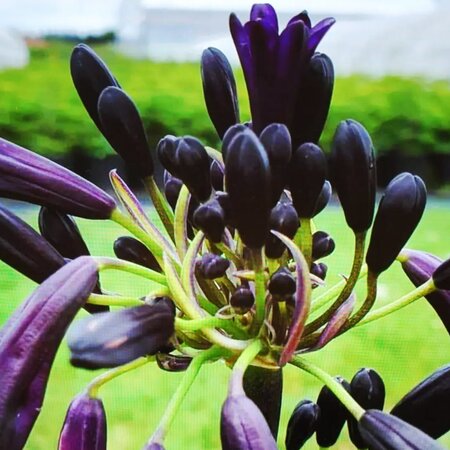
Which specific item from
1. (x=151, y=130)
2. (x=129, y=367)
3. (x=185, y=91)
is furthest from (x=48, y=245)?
(x=185, y=91)

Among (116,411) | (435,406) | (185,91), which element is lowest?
(116,411)

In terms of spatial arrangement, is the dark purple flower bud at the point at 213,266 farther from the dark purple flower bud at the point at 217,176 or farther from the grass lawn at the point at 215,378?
the grass lawn at the point at 215,378

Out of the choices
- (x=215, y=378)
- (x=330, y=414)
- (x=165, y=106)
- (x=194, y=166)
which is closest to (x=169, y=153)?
(x=194, y=166)

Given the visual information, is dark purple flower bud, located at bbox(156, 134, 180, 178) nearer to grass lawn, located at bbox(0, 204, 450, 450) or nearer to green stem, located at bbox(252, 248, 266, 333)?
green stem, located at bbox(252, 248, 266, 333)

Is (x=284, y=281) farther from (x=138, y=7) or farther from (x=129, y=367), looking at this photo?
(x=138, y=7)

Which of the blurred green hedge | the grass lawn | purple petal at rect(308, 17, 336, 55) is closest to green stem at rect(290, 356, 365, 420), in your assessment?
purple petal at rect(308, 17, 336, 55)

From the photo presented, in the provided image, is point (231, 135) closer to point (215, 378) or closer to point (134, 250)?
point (134, 250)
